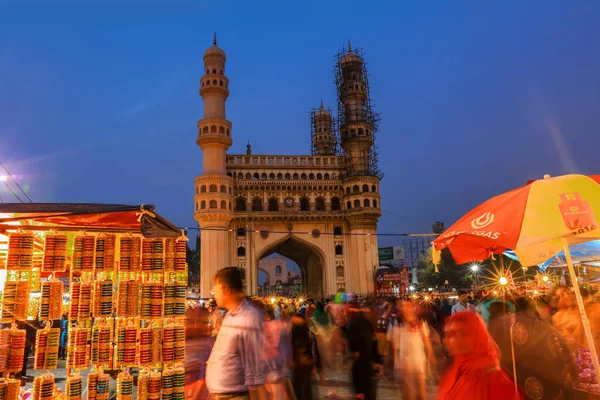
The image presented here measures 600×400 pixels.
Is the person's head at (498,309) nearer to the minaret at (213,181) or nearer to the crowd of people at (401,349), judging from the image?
the crowd of people at (401,349)

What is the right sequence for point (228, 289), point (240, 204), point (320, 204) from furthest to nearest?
point (320, 204) < point (240, 204) < point (228, 289)

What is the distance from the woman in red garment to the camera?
9.60ft

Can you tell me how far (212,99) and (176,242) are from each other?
3241 centimetres

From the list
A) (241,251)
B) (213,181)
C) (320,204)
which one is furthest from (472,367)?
(320,204)

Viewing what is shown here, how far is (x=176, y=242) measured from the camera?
6328mm

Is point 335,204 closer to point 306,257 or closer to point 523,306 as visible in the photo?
point 306,257

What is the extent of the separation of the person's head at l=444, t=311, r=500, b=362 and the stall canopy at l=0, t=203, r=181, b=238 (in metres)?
3.88

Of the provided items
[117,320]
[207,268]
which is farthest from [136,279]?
[207,268]

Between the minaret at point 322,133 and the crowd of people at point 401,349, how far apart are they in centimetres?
4314

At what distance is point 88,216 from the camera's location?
575 centimetres

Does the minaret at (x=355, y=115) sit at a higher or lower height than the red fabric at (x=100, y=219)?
higher

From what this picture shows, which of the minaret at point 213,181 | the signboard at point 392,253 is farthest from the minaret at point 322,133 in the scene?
the minaret at point 213,181

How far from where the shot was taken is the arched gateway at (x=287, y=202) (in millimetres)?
34969

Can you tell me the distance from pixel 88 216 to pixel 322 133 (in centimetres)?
4851
